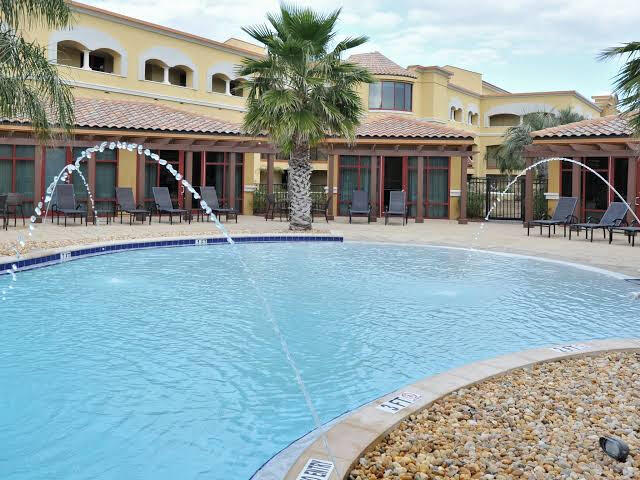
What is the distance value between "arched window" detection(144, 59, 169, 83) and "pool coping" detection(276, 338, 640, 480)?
1008 inches

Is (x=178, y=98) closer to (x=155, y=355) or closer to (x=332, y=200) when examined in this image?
(x=332, y=200)

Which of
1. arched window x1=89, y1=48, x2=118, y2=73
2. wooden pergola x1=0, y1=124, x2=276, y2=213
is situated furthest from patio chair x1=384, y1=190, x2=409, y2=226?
arched window x1=89, y1=48, x2=118, y2=73

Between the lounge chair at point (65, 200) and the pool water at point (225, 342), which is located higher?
the lounge chair at point (65, 200)

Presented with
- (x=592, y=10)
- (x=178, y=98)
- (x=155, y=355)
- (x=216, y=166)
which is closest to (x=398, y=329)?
(x=155, y=355)

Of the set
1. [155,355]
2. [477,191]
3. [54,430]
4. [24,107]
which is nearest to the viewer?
[54,430]

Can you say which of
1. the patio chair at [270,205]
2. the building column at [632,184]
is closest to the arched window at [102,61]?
the patio chair at [270,205]

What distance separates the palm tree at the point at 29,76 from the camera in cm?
1212

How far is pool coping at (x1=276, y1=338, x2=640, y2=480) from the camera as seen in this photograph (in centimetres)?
381

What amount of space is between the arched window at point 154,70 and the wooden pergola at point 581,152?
1595cm

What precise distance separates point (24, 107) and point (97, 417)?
9.27 meters

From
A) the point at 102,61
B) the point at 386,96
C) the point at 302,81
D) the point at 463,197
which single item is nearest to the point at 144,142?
the point at 302,81

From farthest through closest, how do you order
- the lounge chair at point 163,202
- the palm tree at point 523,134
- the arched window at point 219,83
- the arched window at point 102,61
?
the palm tree at point 523,134, the arched window at point 219,83, the arched window at point 102,61, the lounge chair at point 163,202

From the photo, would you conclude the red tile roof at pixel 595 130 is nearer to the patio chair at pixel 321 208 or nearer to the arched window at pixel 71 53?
the patio chair at pixel 321 208

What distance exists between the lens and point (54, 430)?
4668 millimetres
